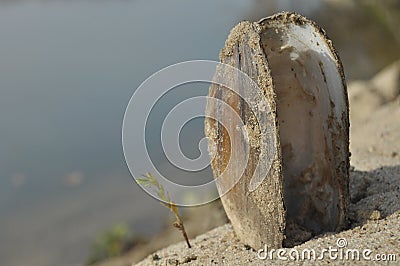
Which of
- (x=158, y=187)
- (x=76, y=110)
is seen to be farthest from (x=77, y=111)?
(x=158, y=187)

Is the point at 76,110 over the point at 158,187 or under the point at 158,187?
over

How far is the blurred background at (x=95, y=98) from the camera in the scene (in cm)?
607

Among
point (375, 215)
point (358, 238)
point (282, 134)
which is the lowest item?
point (358, 238)

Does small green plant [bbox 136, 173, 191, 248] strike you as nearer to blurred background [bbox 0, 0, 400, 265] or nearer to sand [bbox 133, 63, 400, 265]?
sand [bbox 133, 63, 400, 265]

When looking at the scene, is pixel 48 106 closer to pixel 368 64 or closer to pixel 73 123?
pixel 73 123

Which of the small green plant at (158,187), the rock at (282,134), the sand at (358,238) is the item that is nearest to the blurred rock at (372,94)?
the sand at (358,238)

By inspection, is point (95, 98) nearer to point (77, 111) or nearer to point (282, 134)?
point (77, 111)

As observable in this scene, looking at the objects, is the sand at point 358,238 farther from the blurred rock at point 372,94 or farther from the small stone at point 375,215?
the blurred rock at point 372,94

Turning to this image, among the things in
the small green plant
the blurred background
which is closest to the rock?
the small green plant

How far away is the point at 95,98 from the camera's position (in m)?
A: 8.27

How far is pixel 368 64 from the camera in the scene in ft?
32.8

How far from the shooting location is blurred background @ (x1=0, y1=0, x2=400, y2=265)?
6.07 m

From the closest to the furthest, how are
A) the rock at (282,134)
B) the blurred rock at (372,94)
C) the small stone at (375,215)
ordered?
the rock at (282,134)
the small stone at (375,215)
the blurred rock at (372,94)

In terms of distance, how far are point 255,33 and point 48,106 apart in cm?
622
